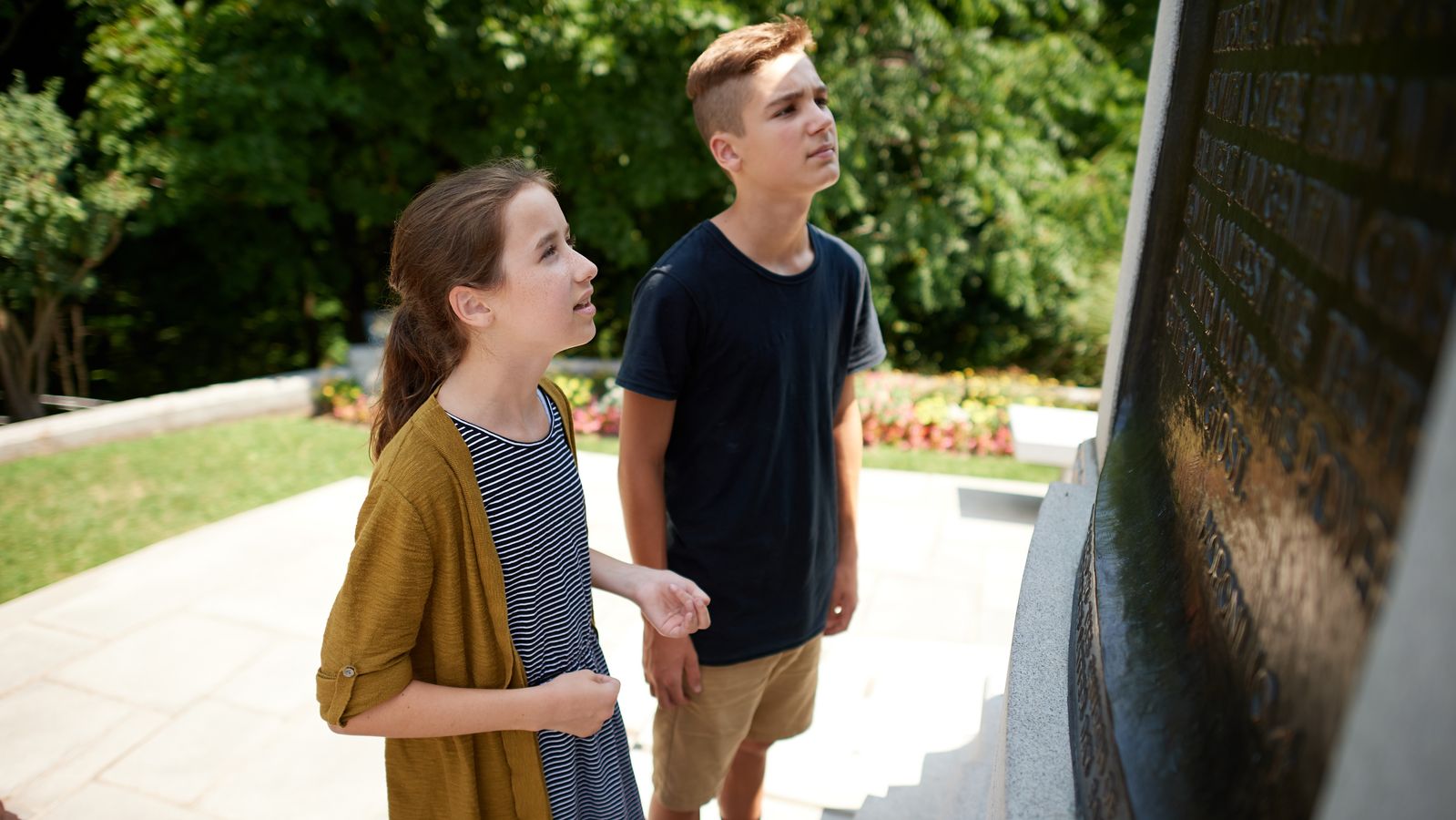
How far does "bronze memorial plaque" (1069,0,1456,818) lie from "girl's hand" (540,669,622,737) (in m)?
0.73

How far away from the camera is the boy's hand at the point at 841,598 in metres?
2.53

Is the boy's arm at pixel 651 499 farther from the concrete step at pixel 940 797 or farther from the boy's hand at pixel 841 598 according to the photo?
the concrete step at pixel 940 797

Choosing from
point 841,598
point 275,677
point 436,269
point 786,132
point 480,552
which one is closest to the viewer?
point 480,552

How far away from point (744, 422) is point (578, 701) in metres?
0.76

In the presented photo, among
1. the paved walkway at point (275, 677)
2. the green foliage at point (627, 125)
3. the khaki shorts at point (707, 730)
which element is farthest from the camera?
the green foliage at point (627, 125)

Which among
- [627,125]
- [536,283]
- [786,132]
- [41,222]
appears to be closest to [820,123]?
[786,132]

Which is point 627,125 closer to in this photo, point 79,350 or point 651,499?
point 79,350

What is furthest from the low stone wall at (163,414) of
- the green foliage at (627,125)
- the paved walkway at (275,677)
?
the paved walkway at (275,677)

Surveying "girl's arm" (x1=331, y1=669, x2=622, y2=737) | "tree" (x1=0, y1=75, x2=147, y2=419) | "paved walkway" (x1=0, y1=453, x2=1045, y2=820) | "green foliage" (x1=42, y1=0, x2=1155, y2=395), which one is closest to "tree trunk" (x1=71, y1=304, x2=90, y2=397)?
"tree" (x1=0, y1=75, x2=147, y2=419)

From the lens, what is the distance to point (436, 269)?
1603 millimetres

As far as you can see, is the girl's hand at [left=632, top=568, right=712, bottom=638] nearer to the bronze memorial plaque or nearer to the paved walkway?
the bronze memorial plaque

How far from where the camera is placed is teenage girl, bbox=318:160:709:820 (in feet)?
4.62

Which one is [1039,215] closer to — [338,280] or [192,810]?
[338,280]

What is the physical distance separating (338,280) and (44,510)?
5487 mm
